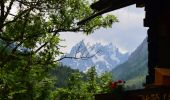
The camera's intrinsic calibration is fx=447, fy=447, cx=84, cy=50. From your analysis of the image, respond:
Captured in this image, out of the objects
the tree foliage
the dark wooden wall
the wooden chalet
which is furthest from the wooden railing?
the tree foliage

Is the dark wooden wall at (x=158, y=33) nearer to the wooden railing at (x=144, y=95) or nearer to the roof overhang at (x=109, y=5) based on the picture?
the roof overhang at (x=109, y=5)

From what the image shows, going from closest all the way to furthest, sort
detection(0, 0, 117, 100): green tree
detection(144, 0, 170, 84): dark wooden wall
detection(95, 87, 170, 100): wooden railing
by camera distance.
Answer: detection(95, 87, 170, 100): wooden railing
detection(144, 0, 170, 84): dark wooden wall
detection(0, 0, 117, 100): green tree

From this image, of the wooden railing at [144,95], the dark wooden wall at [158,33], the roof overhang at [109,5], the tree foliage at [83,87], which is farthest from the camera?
the tree foliage at [83,87]

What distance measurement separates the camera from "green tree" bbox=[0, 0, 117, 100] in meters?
27.5

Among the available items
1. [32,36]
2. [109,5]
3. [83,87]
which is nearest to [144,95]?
[109,5]

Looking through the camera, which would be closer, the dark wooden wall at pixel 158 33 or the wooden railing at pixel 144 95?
the wooden railing at pixel 144 95

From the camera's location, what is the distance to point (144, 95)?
8602mm

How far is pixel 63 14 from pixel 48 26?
1785 millimetres

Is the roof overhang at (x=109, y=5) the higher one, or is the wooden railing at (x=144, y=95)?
the roof overhang at (x=109, y=5)

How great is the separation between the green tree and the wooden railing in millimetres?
16585

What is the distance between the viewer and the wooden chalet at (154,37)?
8.87 meters

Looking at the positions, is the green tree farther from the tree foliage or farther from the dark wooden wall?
the tree foliage

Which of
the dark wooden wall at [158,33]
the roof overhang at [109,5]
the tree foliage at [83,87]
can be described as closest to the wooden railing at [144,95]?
the dark wooden wall at [158,33]

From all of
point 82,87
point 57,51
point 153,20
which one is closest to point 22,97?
point 57,51
